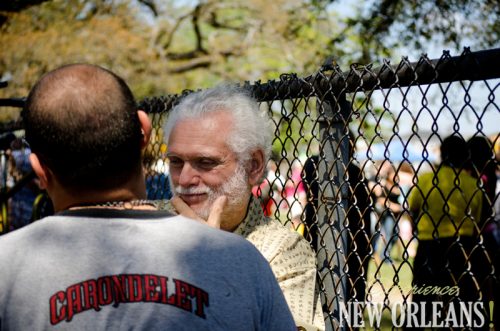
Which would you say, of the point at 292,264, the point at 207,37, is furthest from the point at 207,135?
the point at 207,37

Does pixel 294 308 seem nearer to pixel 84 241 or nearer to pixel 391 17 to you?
pixel 84 241

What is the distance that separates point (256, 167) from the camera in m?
2.96

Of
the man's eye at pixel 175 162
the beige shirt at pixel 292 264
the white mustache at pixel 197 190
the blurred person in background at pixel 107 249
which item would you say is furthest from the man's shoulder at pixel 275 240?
the blurred person in background at pixel 107 249

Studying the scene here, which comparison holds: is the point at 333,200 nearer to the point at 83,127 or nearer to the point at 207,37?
the point at 83,127

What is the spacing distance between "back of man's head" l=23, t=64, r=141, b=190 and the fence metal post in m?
1.22

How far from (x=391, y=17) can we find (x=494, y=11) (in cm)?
128

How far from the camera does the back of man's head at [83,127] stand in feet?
5.08

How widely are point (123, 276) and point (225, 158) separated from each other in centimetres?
140

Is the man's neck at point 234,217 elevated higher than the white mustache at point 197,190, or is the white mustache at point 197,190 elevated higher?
the white mustache at point 197,190

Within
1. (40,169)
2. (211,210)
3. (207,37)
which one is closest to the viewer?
(40,169)

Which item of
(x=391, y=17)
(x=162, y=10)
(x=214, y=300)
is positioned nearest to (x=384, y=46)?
(x=391, y=17)

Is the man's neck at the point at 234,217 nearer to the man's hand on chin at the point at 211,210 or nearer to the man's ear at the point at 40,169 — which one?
the man's hand on chin at the point at 211,210

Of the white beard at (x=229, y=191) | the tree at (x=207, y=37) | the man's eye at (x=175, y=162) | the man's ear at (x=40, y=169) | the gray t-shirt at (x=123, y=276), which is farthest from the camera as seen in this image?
the tree at (x=207, y=37)

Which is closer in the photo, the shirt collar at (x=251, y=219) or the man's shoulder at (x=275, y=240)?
the man's shoulder at (x=275, y=240)
